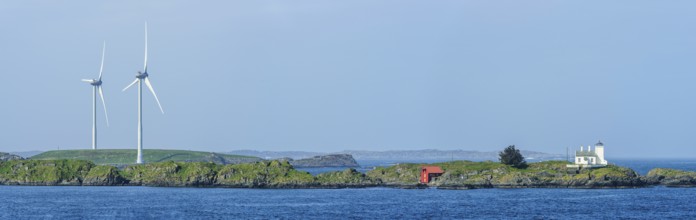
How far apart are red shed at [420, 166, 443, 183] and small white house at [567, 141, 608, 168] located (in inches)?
918

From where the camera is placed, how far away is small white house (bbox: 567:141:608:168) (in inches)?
6949

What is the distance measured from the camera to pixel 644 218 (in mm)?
110625

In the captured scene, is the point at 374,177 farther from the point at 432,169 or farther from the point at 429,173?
the point at 429,173

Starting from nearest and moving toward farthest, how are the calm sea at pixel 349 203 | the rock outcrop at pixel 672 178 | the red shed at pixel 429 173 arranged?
1. the calm sea at pixel 349 203
2. the rock outcrop at pixel 672 178
3. the red shed at pixel 429 173

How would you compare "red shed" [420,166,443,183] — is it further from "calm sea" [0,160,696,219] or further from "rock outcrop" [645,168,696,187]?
"rock outcrop" [645,168,696,187]

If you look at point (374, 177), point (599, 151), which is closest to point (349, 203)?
point (374, 177)

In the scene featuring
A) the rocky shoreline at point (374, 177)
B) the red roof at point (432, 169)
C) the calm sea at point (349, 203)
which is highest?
the red roof at point (432, 169)

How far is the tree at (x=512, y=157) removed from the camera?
7018 inches

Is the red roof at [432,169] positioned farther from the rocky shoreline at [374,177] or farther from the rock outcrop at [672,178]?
the rock outcrop at [672,178]

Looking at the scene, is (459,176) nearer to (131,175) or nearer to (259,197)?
(259,197)

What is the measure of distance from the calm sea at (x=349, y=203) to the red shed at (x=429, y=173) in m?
11.8

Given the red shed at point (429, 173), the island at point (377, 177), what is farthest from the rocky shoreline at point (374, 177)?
the red shed at point (429, 173)

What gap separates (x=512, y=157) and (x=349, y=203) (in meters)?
52.7

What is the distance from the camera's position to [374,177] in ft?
602
